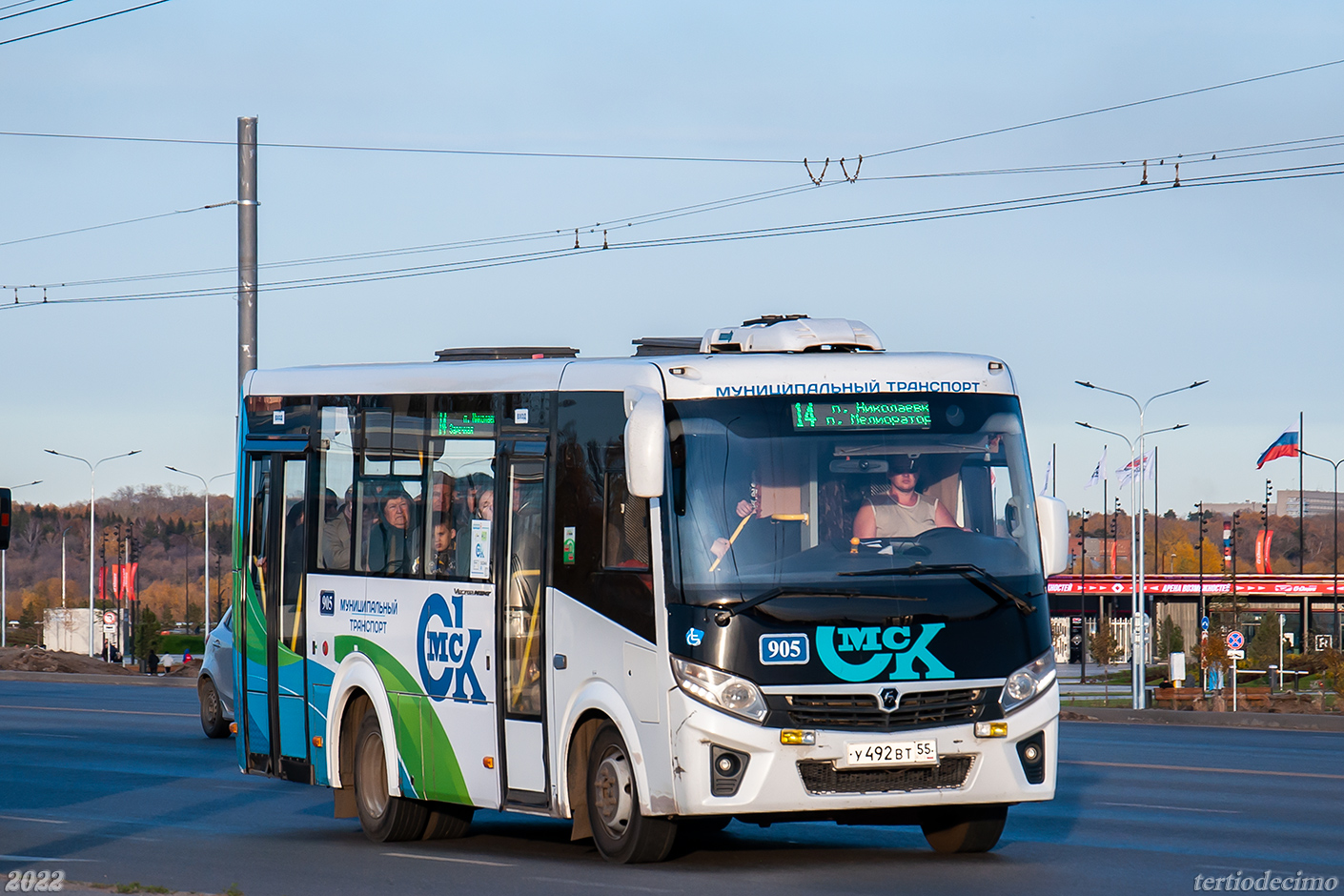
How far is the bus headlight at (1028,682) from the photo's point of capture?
414 inches

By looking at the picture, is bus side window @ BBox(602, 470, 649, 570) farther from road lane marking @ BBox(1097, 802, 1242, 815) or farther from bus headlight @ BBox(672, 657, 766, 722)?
road lane marking @ BBox(1097, 802, 1242, 815)

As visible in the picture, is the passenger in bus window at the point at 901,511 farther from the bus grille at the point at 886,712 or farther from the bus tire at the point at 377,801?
the bus tire at the point at 377,801

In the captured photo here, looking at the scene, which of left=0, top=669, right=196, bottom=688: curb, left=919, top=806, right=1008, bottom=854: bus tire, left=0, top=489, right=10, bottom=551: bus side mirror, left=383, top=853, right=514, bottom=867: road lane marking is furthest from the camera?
left=0, top=669, right=196, bottom=688: curb

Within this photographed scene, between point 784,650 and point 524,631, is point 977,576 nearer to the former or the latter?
point 784,650

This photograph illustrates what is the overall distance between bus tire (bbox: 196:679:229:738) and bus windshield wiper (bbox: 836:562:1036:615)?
626 inches

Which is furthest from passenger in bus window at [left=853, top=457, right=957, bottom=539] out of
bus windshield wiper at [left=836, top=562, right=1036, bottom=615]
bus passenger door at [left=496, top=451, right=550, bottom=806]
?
bus passenger door at [left=496, top=451, right=550, bottom=806]

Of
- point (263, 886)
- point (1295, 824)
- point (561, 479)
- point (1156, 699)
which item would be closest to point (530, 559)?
point (561, 479)

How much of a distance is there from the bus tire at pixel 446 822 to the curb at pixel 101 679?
104ft

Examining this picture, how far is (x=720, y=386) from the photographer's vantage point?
10.8 metres

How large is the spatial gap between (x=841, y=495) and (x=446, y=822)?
14.3 feet

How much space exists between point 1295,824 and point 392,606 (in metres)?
6.53

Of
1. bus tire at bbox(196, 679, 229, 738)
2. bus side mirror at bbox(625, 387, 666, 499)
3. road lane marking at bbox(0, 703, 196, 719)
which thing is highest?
bus side mirror at bbox(625, 387, 666, 499)

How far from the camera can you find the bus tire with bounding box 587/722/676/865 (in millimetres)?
10617

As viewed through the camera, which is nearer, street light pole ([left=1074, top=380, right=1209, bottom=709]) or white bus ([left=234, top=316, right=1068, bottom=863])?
white bus ([left=234, top=316, right=1068, bottom=863])
